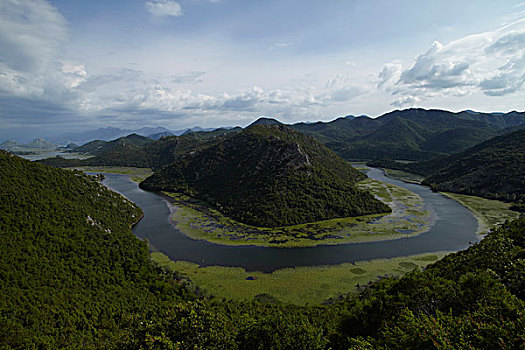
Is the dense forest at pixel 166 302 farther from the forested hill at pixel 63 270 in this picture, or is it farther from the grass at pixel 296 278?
the grass at pixel 296 278

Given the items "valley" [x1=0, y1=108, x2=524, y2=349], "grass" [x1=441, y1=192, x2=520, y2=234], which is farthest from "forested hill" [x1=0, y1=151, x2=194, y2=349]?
"grass" [x1=441, y1=192, x2=520, y2=234]

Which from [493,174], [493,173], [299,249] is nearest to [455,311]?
[299,249]

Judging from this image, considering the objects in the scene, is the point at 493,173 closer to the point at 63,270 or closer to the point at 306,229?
the point at 306,229

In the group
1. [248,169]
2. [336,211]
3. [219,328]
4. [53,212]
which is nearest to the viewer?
[219,328]

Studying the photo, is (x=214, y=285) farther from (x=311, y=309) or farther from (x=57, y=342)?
(x=57, y=342)

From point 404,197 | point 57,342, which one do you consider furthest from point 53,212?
point 404,197

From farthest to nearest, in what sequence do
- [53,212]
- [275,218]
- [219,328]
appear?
1. [275,218]
2. [53,212]
3. [219,328]

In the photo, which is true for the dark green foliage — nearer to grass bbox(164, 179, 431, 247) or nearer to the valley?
the valley
